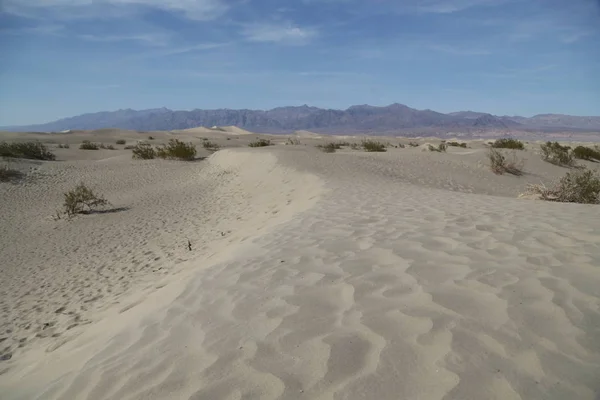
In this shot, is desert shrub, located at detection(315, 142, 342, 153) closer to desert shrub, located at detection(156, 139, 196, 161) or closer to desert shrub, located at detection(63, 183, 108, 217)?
desert shrub, located at detection(156, 139, 196, 161)

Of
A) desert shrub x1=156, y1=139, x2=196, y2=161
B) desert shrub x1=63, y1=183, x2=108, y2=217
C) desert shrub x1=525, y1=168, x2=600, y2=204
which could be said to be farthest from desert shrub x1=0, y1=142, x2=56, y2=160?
desert shrub x1=525, y1=168, x2=600, y2=204

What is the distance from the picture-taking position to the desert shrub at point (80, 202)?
36.0 ft

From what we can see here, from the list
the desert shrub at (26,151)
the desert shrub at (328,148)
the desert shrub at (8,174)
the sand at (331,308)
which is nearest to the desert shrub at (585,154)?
the desert shrub at (328,148)

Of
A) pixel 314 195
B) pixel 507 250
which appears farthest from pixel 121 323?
pixel 314 195

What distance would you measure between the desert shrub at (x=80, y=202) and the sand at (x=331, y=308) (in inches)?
112

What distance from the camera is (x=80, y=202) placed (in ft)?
37.0

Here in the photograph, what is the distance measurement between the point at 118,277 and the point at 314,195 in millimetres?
4515

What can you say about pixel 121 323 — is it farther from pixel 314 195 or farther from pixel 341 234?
pixel 314 195

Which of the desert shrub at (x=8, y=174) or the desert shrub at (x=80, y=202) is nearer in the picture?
the desert shrub at (x=80, y=202)

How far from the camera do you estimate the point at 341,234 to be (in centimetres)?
515

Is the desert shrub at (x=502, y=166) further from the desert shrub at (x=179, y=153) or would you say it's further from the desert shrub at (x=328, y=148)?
the desert shrub at (x=179, y=153)

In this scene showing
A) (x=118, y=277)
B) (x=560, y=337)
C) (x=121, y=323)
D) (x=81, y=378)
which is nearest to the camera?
(x=560, y=337)

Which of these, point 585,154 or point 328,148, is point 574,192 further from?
point 328,148

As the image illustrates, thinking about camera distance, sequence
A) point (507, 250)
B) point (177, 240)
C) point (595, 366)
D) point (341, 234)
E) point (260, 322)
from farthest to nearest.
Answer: point (177, 240) < point (341, 234) < point (507, 250) < point (260, 322) < point (595, 366)
